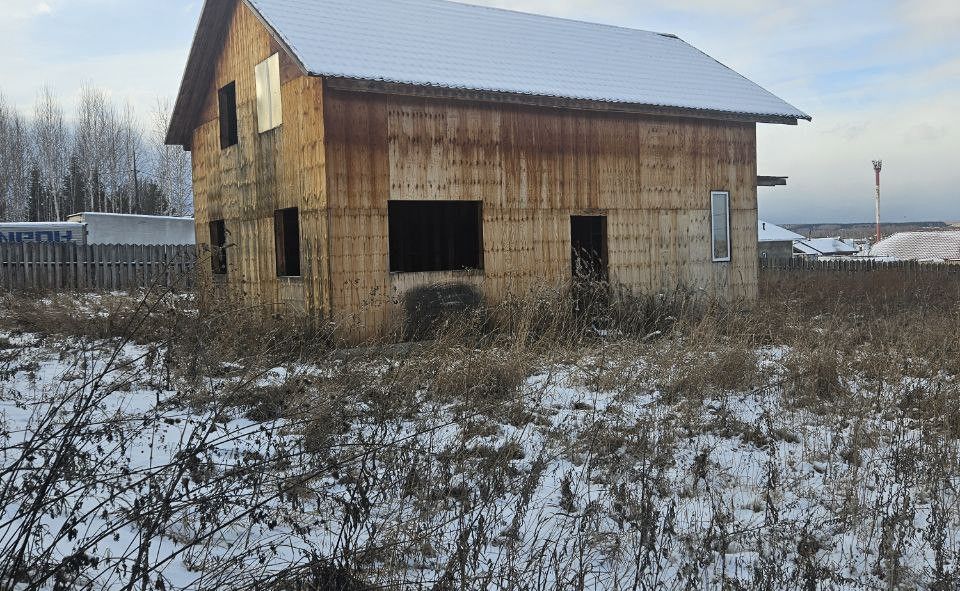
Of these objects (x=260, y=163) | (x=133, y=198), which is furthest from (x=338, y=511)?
(x=133, y=198)

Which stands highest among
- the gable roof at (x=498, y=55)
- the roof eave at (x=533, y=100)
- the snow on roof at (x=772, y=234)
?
the gable roof at (x=498, y=55)

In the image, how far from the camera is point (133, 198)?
2025 inches

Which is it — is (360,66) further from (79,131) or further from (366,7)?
(79,131)

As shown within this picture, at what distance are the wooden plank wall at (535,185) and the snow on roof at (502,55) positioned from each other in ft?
1.51

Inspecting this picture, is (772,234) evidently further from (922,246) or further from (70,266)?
(70,266)

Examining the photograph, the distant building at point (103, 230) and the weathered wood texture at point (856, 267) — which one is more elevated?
the distant building at point (103, 230)

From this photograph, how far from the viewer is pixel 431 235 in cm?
1703

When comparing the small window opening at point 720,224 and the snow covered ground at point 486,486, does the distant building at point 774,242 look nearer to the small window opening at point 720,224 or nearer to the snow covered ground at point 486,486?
the small window opening at point 720,224

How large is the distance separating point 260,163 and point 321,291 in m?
3.34

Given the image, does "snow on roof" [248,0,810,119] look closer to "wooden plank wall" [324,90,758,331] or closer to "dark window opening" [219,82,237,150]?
"wooden plank wall" [324,90,758,331]

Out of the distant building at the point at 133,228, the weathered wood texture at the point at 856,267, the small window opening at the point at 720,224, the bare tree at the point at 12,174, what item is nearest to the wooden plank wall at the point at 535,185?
the small window opening at the point at 720,224

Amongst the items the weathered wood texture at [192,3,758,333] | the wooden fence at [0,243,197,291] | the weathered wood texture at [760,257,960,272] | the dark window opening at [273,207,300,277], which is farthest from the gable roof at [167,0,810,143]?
the weathered wood texture at [760,257,960,272]

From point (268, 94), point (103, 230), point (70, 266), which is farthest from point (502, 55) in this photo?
point (103, 230)

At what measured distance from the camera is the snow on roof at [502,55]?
1200 centimetres
